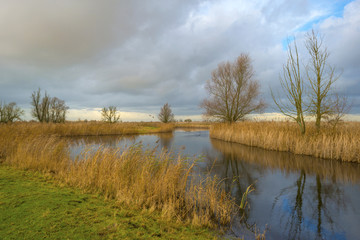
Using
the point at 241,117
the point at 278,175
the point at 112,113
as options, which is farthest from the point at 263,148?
the point at 112,113

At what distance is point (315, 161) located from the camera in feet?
34.2

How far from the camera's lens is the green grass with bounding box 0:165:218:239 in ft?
9.34

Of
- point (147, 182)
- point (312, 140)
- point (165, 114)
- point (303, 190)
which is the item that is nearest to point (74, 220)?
point (147, 182)

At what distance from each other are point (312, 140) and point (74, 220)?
1379 cm

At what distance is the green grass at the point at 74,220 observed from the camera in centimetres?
285

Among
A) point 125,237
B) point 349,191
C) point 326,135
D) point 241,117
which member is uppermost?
point 241,117

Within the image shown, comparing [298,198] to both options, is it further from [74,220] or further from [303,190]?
[74,220]

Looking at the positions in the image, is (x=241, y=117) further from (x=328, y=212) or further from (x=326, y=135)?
(x=328, y=212)

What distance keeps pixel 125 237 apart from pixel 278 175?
25.4 feet

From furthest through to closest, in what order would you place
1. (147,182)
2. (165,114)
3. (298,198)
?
(165,114)
(298,198)
(147,182)

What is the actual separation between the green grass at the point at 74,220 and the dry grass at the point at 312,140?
11.0m

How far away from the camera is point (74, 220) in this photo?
3236 mm

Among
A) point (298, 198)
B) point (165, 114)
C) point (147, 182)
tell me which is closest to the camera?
point (147, 182)

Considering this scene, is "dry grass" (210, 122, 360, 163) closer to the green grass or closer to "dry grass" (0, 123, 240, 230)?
"dry grass" (0, 123, 240, 230)
